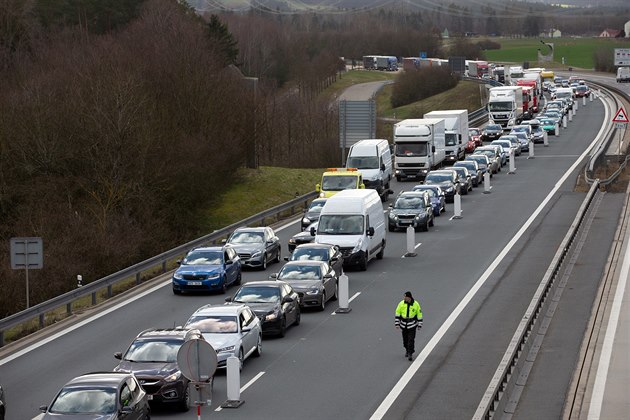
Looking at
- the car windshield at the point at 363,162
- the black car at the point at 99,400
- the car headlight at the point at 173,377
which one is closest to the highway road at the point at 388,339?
the car headlight at the point at 173,377

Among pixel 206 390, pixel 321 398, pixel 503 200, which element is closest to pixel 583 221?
pixel 503 200

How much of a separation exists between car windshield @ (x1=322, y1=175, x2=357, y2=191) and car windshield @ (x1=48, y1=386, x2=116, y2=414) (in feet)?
106

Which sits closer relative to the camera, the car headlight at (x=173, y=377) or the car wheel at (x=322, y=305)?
the car headlight at (x=173, y=377)

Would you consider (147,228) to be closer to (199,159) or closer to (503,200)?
(199,159)

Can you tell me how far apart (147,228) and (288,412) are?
31.4 m

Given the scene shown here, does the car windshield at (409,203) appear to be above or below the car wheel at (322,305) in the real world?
above

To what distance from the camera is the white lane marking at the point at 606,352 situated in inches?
881

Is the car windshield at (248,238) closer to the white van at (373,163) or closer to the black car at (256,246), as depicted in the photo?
the black car at (256,246)

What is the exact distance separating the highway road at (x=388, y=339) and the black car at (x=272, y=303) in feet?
1.19

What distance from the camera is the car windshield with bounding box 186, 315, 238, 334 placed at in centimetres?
2611

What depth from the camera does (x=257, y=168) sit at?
6931cm

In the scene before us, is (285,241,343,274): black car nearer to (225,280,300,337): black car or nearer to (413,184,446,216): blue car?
(225,280,300,337): black car

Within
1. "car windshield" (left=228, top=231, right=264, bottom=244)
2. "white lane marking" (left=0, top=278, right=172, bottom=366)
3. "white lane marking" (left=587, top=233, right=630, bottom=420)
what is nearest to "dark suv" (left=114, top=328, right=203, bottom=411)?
"white lane marking" (left=0, top=278, right=172, bottom=366)

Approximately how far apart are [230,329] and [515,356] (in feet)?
19.7
